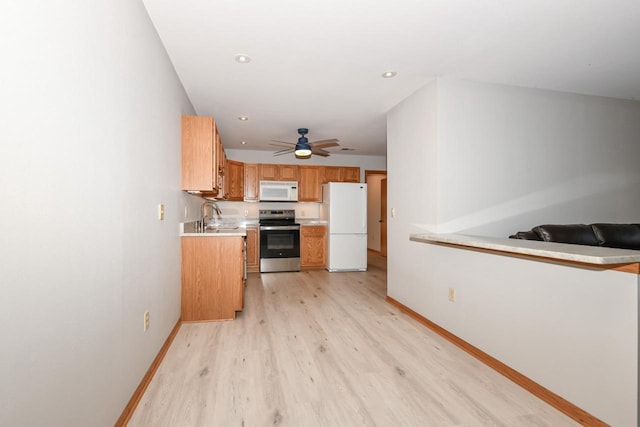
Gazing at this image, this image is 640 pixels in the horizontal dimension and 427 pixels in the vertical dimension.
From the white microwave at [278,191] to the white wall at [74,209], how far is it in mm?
3877

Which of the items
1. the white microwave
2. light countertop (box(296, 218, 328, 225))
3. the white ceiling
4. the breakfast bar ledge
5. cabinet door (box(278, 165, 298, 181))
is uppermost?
the white ceiling

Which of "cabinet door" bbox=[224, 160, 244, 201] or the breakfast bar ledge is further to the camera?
"cabinet door" bbox=[224, 160, 244, 201]

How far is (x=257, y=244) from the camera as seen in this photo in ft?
18.3

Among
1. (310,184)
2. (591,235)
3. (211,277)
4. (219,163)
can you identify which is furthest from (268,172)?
(591,235)

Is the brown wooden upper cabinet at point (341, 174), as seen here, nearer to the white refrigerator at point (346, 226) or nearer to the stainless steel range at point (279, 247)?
the white refrigerator at point (346, 226)

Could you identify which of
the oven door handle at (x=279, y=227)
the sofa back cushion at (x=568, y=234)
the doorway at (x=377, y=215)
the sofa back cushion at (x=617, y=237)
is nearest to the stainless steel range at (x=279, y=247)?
the oven door handle at (x=279, y=227)

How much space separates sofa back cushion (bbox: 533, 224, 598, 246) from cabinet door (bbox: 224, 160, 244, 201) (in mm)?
4627

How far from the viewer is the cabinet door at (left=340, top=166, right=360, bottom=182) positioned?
6305 mm

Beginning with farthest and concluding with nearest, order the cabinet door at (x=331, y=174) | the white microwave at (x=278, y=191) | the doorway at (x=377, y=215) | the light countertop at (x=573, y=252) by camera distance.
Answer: the doorway at (x=377, y=215) < the cabinet door at (x=331, y=174) < the white microwave at (x=278, y=191) < the light countertop at (x=573, y=252)

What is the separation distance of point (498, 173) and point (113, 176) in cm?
312

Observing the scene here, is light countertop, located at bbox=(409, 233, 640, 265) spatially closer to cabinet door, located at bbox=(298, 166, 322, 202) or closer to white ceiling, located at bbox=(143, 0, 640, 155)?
white ceiling, located at bbox=(143, 0, 640, 155)

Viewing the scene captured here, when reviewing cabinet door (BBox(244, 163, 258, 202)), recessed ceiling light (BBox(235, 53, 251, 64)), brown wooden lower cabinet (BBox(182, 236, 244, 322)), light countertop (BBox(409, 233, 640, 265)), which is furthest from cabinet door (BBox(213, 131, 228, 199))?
light countertop (BBox(409, 233, 640, 265))

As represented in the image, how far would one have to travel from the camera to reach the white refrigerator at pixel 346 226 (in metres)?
5.57

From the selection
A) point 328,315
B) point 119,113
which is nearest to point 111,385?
point 119,113
